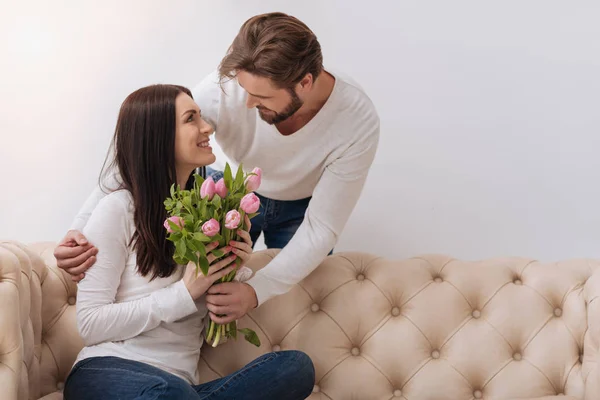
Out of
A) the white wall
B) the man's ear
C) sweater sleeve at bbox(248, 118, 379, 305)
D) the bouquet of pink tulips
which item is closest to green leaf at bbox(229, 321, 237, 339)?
sweater sleeve at bbox(248, 118, 379, 305)

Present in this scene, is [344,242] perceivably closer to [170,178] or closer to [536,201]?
[536,201]

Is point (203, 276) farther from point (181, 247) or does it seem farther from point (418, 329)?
point (418, 329)

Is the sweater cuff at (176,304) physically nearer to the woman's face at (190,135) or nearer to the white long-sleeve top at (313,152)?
the white long-sleeve top at (313,152)

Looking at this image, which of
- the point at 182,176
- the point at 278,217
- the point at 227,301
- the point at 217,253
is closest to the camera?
the point at 217,253

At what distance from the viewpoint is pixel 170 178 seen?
2.01 m

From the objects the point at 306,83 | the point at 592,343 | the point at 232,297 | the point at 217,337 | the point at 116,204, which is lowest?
the point at 592,343

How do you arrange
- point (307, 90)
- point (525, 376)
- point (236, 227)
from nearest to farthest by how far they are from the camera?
point (236, 227), point (307, 90), point (525, 376)

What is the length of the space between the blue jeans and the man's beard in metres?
0.62

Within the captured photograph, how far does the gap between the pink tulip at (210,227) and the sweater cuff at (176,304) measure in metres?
0.24

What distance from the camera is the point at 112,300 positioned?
192 centimetres

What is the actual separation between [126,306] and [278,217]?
623 mm

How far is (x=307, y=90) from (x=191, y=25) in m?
0.85

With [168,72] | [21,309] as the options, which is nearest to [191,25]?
[168,72]

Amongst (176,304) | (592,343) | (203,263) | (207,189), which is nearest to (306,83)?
(207,189)
